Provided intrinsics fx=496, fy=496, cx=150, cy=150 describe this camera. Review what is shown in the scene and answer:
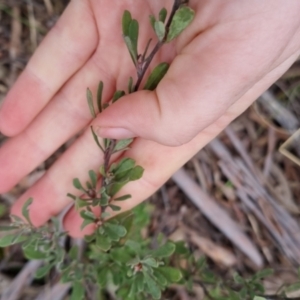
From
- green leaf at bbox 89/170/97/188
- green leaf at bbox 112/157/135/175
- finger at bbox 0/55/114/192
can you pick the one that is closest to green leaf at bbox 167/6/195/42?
green leaf at bbox 112/157/135/175

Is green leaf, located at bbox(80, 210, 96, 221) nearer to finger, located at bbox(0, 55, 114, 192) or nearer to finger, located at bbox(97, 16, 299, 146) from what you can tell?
finger, located at bbox(97, 16, 299, 146)

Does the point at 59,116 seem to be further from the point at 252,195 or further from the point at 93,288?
the point at 252,195

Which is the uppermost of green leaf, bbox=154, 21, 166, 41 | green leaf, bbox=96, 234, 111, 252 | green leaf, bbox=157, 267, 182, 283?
green leaf, bbox=154, 21, 166, 41

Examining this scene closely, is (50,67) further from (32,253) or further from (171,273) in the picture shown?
(171,273)

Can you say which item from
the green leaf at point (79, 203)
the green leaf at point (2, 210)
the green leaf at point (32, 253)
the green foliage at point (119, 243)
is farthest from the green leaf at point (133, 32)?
the green leaf at point (2, 210)

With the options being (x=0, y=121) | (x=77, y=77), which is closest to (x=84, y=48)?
(x=77, y=77)

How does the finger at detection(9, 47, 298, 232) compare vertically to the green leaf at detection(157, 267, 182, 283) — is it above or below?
above

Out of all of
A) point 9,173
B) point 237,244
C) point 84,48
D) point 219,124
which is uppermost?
point 84,48

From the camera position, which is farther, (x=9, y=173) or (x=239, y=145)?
(x=239, y=145)

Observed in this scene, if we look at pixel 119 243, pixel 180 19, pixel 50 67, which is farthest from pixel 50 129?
pixel 180 19

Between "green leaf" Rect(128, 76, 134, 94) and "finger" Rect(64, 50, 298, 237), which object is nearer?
"green leaf" Rect(128, 76, 134, 94)
